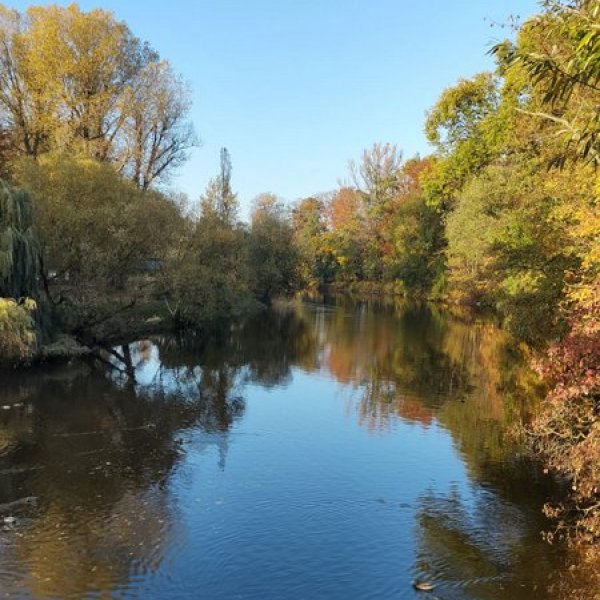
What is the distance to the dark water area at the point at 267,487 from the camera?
399 inches

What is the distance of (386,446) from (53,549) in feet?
30.5

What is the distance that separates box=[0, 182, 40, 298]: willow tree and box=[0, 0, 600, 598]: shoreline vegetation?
0.07 m

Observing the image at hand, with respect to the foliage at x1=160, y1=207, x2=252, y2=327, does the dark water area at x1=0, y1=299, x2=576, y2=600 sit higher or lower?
lower

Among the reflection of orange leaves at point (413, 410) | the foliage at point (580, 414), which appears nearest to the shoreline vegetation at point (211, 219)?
the foliage at point (580, 414)

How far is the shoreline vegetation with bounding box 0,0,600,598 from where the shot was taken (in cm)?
1178

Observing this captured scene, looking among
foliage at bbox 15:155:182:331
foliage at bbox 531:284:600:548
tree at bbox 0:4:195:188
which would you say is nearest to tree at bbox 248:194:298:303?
tree at bbox 0:4:195:188

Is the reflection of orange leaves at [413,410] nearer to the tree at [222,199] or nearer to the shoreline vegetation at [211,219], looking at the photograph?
the shoreline vegetation at [211,219]

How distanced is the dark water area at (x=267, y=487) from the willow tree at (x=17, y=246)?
3.56 metres

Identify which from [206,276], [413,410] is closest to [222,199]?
[206,276]

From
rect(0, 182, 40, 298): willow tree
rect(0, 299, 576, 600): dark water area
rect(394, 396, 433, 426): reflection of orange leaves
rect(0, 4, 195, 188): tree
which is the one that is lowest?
rect(0, 299, 576, 600): dark water area

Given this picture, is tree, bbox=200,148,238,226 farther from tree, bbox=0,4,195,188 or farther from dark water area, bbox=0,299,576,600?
dark water area, bbox=0,299,576,600

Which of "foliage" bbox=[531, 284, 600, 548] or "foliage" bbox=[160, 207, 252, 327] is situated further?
"foliage" bbox=[160, 207, 252, 327]

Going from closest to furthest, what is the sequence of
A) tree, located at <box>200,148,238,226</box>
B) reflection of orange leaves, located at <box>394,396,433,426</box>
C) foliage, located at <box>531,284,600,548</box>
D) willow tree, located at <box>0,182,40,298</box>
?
1. foliage, located at <box>531,284,600,548</box>
2. reflection of orange leaves, located at <box>394,396,433,426</box>
3. willow tree, located at <box>0,182,40,298</box>
4. tree, located at <box>200,148,238,226</box>

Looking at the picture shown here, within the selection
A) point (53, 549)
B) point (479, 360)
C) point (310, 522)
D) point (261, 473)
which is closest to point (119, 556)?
point (53, 549)
